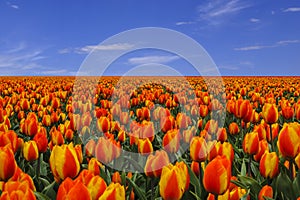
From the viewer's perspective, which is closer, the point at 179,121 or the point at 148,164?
the point at 148,164

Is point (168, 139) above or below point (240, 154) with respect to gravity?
above

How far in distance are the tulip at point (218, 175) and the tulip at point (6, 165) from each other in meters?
1.06

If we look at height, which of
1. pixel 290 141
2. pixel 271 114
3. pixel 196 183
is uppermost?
pixel 271 114

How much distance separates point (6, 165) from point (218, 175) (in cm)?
113

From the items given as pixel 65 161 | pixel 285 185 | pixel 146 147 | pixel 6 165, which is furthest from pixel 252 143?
pixel 6 165

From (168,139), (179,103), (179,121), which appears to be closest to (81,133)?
(179,121)

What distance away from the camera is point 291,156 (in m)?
2.47

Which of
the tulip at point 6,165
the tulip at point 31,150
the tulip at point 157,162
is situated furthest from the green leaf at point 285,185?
the tulip at point 31,150

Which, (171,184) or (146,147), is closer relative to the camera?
(171,184)

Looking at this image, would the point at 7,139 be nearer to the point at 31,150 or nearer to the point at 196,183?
the point at 31,150

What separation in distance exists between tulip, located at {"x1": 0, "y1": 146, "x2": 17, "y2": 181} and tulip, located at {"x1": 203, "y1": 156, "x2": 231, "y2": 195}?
106 cm

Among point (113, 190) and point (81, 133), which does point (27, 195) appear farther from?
point (81, 133)

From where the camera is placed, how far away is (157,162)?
7.45ft

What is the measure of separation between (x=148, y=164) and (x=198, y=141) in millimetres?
456
